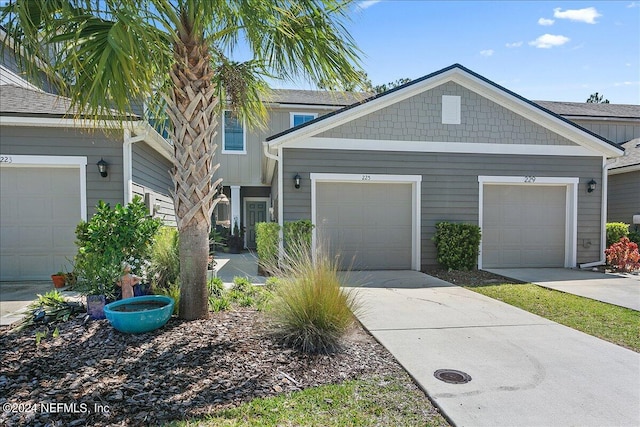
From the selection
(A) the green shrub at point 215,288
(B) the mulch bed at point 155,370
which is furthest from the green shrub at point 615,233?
(A) the green shrub at point 215,288

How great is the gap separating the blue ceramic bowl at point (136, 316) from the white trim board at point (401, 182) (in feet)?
15.2

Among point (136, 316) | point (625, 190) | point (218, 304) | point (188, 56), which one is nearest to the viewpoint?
point (136, 316)

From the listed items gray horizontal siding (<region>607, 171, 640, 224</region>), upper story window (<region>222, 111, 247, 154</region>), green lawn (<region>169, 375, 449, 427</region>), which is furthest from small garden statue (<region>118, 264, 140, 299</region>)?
gray horizontal siding (<region>607, 171, 640, 224</region>)

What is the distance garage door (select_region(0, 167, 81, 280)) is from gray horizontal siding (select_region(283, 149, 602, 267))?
14.7ft

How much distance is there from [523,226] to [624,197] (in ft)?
16.3

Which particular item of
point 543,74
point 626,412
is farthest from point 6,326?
point 543,74

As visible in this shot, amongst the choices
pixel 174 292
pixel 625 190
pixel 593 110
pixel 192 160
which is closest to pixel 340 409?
pixel 174 292

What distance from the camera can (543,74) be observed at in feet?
27.2

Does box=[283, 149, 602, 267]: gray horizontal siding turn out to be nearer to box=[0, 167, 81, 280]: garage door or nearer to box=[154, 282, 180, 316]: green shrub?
box=[154, 282, 180, 316]: green shrub

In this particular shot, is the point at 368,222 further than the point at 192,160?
Yes

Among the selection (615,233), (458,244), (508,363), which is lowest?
(508,363)

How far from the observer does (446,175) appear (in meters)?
8.84

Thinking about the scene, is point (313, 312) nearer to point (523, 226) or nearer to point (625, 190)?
point (523, 226)

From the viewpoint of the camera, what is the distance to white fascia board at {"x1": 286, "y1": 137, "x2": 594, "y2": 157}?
8375 mm
